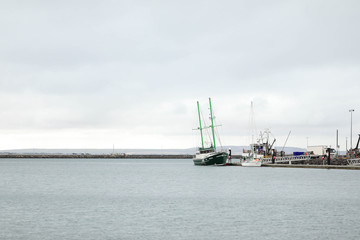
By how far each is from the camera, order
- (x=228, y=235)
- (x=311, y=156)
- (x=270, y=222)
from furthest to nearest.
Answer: (x=311, y=156) → (x=270, y=222) → (x=228, y=235)

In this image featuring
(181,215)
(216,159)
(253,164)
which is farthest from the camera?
(216,159)

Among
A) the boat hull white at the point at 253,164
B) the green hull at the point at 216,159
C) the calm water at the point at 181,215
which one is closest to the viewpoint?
the calm water at the point at 181,215

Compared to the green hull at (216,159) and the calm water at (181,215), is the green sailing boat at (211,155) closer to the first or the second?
the green hull at (216,159)

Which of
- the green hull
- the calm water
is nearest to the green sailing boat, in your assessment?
the green hull

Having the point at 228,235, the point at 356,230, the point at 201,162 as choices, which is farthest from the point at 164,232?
the point at 201,162

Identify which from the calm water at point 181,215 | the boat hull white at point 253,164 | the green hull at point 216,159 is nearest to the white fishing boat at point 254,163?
the boat hull white at point 253,164

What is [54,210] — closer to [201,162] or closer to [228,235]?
[228,235]

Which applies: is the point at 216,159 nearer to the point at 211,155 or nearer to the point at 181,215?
the point at 211,155

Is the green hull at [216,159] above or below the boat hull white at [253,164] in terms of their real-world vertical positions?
above

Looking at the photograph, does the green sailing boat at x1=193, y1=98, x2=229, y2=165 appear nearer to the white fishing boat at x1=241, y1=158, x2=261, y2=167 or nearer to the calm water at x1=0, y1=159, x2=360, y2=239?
the white fishing boat at x1=241, y1=158, x2=261, y2=167

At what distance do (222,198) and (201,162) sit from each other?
108006 millimetres

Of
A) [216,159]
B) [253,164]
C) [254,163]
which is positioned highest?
[216,159]

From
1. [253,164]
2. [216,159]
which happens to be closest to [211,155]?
[216,159]

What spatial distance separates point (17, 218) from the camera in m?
44.1
